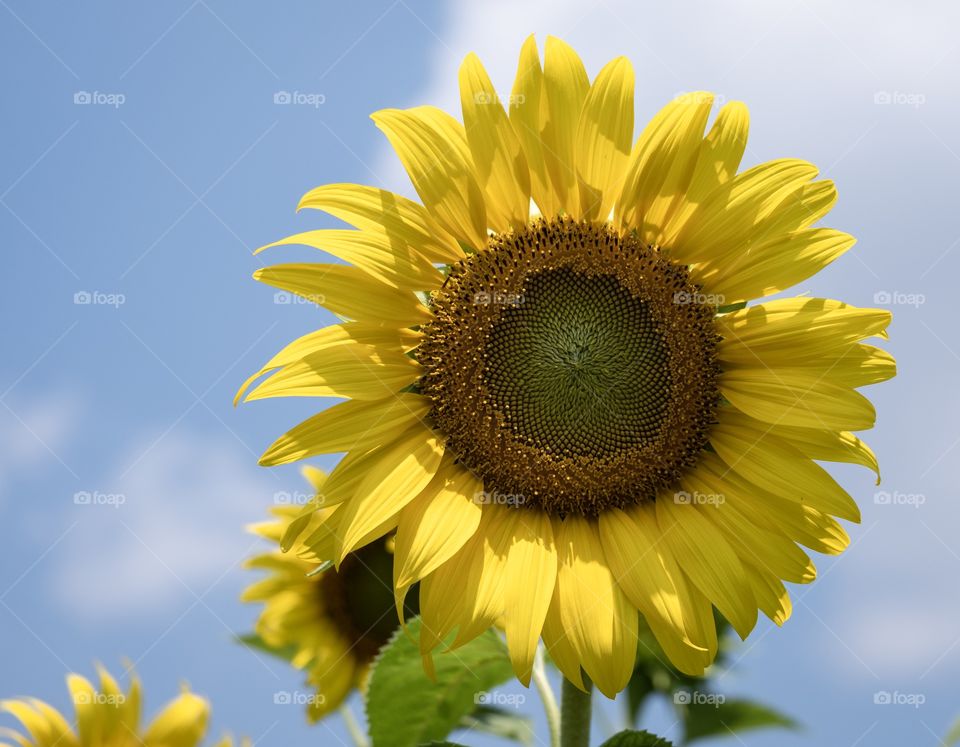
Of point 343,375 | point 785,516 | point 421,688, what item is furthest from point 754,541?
point 343,375

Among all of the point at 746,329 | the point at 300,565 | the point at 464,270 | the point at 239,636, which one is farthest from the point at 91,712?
the point at 746,329

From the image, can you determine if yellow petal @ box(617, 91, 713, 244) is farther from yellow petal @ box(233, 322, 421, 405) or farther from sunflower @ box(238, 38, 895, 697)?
yellow petal @ box(233, 322, 421, 405)

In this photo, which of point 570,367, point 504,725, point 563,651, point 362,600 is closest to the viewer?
point 563,651

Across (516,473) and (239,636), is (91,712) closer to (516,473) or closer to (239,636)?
(239,636)

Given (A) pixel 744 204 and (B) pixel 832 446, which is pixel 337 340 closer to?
(A) pixel 744 204

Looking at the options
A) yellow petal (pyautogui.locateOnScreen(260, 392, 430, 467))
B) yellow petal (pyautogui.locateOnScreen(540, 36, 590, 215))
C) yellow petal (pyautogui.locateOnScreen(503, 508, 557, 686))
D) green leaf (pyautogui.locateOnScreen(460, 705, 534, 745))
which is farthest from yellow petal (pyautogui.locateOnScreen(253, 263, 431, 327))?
green leaf (pyautogui.locateOnScreen(460, 705, 534, 745))

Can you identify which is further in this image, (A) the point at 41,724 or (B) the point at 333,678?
(B) the point at 333,678

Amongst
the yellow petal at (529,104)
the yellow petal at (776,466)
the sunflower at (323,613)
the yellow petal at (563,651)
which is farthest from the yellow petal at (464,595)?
the sunflower at (323,613)
